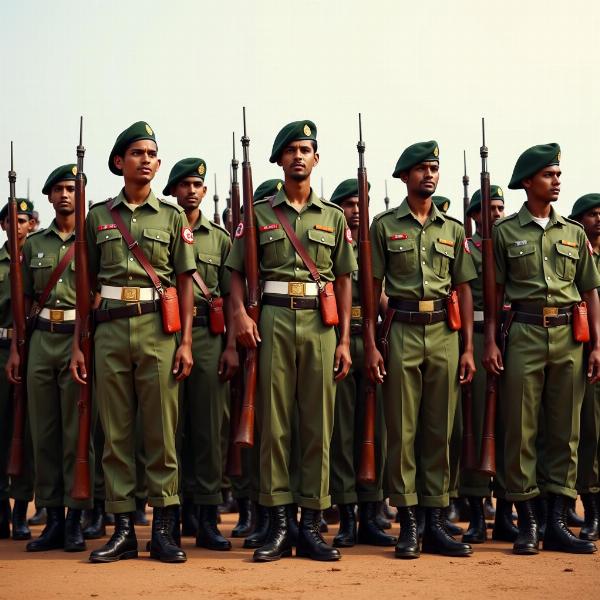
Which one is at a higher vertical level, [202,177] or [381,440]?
[202,177]

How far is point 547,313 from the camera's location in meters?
7.51

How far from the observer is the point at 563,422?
753cm

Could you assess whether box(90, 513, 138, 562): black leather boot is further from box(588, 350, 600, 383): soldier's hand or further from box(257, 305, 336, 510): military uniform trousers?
box(588, 350, 600, 383): soldier's hand

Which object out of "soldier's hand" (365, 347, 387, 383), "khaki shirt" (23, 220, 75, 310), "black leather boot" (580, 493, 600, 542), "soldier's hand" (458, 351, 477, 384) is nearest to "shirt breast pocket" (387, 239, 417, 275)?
"soldier's hand" (365, 347, 387, 383)

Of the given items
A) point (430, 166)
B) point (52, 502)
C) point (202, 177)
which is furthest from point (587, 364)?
point (52, 502)

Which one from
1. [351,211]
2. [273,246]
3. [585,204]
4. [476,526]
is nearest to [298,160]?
[273,246]

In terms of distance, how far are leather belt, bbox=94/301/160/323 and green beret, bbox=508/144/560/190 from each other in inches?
110

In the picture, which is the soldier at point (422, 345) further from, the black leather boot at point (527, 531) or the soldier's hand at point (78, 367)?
the soldier's hand at point (78, 367)

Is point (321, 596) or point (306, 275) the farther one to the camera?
point (306, 275)

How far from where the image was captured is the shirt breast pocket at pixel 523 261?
24.8 feet

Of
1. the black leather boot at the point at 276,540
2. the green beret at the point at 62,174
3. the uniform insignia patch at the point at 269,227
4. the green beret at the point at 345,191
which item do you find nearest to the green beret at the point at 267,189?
the green beret at the point at 345,191

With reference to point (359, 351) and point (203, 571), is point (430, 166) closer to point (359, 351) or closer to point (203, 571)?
point (359, 351)

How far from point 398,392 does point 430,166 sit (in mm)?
1611

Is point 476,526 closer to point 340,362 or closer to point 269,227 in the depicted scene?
point 340,362
